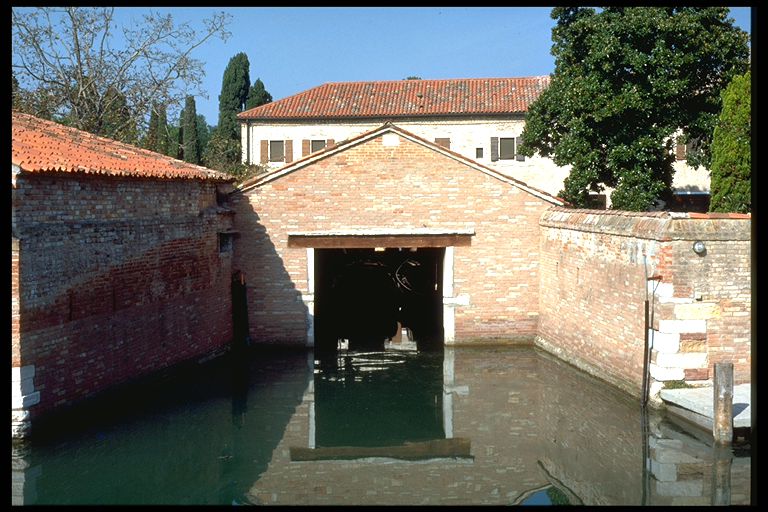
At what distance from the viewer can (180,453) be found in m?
9.76

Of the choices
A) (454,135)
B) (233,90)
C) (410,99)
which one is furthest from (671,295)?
(233,90)

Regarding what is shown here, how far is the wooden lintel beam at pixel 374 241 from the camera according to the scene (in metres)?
16.4

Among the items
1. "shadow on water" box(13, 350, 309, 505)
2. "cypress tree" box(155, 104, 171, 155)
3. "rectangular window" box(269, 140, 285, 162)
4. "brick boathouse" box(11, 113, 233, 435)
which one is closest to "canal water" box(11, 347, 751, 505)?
"shadow on water" box(13, 350, 309, 505)

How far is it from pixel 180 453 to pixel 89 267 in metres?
3.13

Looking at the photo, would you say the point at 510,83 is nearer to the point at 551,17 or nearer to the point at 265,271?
the point at 551,17

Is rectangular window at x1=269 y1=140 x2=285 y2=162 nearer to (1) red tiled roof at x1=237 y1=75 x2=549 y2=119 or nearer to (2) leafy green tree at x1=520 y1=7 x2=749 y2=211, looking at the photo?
(1) red tiled roof at x1=237 y1=75 x2=549 y2=119

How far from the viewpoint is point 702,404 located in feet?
33.5

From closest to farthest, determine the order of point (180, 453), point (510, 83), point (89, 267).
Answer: point (180, 453) < point (89, 267) < point (510, 83)

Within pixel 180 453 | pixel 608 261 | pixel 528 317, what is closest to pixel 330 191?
pixel 528 317

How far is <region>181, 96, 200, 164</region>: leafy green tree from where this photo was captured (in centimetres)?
3161

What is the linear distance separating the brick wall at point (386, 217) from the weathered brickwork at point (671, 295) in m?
3.21

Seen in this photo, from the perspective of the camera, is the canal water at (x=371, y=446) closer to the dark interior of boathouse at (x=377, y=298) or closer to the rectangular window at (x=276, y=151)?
the dark interior of boathouse at (x=377, y=298)

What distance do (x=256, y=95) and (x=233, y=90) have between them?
1390mm

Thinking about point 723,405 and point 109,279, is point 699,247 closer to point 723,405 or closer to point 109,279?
point 723,405
